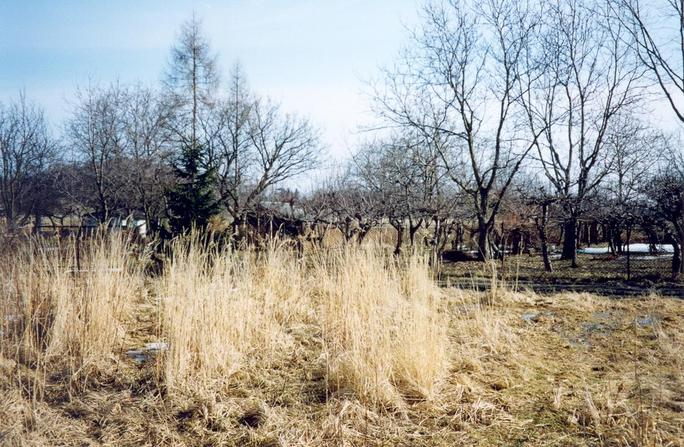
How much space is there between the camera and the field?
2.79 m

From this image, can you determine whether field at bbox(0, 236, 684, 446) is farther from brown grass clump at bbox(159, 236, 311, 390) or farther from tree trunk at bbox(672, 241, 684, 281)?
tree trunk at bbox(672, 241, 684, 281)

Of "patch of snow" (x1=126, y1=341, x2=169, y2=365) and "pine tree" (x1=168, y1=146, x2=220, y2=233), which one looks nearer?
"patch of snow" (x1=126, y1=341, x2=169, y2=365)

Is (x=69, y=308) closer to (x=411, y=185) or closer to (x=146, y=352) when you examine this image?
(x=146, y=352)

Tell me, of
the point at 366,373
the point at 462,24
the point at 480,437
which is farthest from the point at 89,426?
the point at 462,24

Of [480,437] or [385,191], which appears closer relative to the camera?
[480,437]

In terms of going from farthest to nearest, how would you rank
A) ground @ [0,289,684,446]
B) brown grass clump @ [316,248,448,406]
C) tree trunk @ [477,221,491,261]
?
1. tree trunk @ [477,221,491,261]
2. brown grass clump @ [316,248,448,406]
3. ground @ [0,289,684,446]

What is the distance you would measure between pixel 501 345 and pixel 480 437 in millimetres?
1766

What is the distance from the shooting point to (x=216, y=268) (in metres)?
4.32

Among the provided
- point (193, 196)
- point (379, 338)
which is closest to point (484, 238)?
point (193, 196)

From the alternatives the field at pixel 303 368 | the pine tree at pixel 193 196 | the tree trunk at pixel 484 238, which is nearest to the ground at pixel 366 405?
the field at pixel 303 368

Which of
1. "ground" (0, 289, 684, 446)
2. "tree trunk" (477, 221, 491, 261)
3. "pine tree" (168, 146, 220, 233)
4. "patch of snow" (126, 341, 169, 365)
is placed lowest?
"ground" (0, 289, 684, 446)

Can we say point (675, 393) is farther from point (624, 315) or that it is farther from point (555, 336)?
point (624, 315)

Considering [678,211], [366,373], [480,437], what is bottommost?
[480,437]

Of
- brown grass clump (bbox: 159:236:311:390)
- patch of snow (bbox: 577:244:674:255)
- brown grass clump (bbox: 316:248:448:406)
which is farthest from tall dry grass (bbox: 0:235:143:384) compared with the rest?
patch of snow (bbox: 577:244:674:255)
